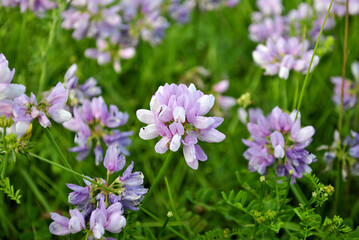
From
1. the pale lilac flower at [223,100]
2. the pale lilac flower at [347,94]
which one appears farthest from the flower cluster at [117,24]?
the pale lilac flower at [347,94]

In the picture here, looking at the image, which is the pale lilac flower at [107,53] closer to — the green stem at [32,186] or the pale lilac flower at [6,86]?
the green stem at [32,186]

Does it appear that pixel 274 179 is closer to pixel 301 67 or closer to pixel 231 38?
pixel 301 67

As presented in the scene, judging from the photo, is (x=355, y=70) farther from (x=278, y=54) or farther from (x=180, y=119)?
(x=180, y=119)

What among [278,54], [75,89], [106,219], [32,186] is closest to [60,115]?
[106,219]

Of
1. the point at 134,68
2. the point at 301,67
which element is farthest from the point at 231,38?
the point at 301,67

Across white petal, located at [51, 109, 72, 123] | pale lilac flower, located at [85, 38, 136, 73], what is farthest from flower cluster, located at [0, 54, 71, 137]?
pale lilac flower, located at [85, 38, 136, 73]

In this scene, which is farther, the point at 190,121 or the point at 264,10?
the point at 264,10

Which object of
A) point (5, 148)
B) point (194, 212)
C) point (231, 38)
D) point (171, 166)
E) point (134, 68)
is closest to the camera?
point (5, 148)
